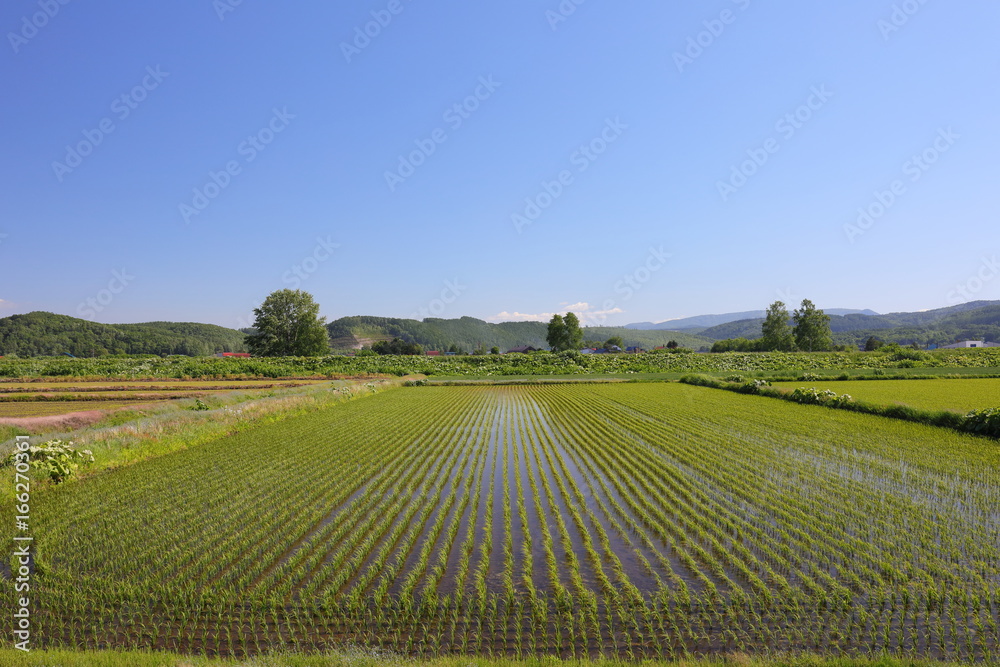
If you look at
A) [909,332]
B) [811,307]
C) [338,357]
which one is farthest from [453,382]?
[909,332]

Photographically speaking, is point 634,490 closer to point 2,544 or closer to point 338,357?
point 2,544

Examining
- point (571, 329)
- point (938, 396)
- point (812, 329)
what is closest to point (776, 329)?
point (812, 329)

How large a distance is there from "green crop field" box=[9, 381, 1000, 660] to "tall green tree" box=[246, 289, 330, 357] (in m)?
66.5

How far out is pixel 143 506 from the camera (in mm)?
8875

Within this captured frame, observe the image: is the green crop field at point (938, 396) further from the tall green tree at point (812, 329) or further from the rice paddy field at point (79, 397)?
the tall green tree at point (812, 329)

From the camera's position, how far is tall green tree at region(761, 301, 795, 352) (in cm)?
9362

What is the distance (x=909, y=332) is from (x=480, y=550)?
20027 cm

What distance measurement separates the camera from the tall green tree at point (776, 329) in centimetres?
9362

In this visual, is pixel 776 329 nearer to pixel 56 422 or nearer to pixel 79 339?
pixel 56 422

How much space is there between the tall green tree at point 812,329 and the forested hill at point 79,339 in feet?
428

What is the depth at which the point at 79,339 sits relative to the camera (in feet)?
340

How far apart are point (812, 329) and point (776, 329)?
6.92 m

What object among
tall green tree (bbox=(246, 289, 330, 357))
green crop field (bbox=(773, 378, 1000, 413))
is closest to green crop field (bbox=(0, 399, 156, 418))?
green crop field (bbox=(773, 378, 1000, 413))

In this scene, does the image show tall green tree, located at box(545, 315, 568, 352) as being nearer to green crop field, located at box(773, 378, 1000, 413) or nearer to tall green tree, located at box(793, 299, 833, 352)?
tall green tree, located at box(793, 299, 833, 352)
